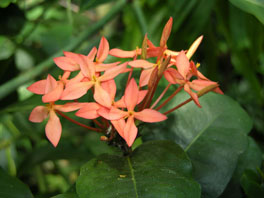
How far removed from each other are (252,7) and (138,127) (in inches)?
9.9

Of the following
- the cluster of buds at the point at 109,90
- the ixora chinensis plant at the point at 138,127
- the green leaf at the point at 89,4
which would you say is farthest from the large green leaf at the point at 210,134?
the green leaf at the point at 89,4

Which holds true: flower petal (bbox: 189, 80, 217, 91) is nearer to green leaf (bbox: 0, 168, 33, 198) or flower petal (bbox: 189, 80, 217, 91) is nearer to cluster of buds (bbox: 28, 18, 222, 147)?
cluster of buds (bbox: 28, 18, 222, 147)

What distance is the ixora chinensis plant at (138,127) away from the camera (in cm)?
43

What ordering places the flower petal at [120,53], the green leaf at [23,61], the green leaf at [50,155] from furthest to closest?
the green leaf at [23,61], the green leaf at [50,155], the flower petal at [120,53]

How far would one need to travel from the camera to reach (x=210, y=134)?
61 cm

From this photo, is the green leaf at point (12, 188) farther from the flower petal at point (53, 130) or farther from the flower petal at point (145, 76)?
the flower petal at point (145, 76)

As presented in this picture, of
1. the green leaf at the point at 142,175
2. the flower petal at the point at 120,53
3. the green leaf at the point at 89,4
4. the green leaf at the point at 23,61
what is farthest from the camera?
the green leaf at the point at 23,61

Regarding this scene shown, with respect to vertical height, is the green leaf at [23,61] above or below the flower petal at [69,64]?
below

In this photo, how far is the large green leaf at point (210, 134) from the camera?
0.55 metres

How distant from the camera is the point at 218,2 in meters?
0.91

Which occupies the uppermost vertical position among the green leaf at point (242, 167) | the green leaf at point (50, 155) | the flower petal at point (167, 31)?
the flower petal at point (167, 31)

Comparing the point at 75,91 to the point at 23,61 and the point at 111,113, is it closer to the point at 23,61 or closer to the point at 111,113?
the point at 111,113

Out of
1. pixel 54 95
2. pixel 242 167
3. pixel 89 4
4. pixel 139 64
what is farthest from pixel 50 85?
pixel 242 167

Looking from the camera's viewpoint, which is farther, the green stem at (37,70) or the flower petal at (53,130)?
the green stem at (37,70)
